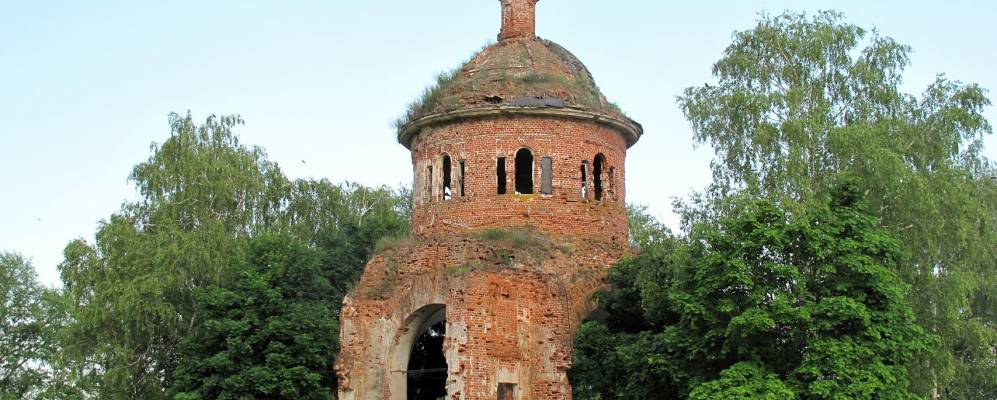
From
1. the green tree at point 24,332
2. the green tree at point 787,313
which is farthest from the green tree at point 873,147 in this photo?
the green tree at point 24,332

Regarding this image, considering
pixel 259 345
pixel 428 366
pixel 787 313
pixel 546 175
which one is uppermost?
pixel 546 175

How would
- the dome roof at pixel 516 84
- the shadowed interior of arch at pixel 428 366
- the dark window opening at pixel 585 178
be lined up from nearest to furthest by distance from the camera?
the dome roof at pixel 516 84
the dark window opening at pixel 585 178
the shadowed interior of arch at pixel 428 366

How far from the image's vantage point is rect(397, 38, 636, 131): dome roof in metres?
23.2

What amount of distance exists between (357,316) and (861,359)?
28.5 feet

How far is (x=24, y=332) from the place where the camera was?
34219mm

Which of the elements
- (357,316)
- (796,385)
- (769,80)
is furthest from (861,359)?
(357,316)

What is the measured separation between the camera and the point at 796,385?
55.4 feet

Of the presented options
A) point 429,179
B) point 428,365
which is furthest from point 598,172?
point 428,365

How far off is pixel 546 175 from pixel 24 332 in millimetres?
18100

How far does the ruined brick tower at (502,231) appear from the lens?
67.0ft

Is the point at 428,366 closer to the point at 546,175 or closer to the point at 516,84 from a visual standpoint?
the point at 546,175

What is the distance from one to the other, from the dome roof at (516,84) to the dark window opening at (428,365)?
522 cm

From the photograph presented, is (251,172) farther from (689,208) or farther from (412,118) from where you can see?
(689,208)

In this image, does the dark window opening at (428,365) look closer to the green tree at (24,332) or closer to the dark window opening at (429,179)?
the dark window opening at (429,179)
